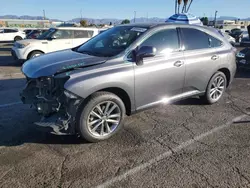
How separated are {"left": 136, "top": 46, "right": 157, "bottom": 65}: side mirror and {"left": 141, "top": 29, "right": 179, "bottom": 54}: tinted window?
0.25 metres

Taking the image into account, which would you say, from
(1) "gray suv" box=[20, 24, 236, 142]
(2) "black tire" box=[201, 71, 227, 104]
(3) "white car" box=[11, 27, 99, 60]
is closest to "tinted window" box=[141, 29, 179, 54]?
(1) "gray suv" box=[20, 24, 236, 142]

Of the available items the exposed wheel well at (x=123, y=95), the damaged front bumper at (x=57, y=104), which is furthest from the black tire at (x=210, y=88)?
the damaged front bumper at (x=57, y=104)

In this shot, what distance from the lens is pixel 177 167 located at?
2984 mm

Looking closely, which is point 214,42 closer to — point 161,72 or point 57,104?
point 161,72

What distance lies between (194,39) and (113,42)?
1.66 m

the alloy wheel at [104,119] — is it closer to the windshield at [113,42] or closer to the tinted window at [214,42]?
the windshield at [113,42]

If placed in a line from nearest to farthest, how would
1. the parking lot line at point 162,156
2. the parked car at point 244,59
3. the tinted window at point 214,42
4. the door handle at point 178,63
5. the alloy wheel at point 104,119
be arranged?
the parking lot line at point 162,156
the alloy wheel at point 104,119
the door handle at point 178,63
the tinted window at point 214,42
the parked car at point 244,59

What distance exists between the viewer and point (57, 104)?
3236mm

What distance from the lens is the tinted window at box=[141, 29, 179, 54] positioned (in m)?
3.98

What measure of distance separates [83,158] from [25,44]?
8.25 meters

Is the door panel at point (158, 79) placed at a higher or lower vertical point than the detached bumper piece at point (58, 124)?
higher

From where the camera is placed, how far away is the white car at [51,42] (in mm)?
9931

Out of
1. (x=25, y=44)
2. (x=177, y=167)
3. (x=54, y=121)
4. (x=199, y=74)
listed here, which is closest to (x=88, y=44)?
(x=54, y=121)

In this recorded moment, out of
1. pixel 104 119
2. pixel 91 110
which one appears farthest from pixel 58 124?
pixel 104 119
